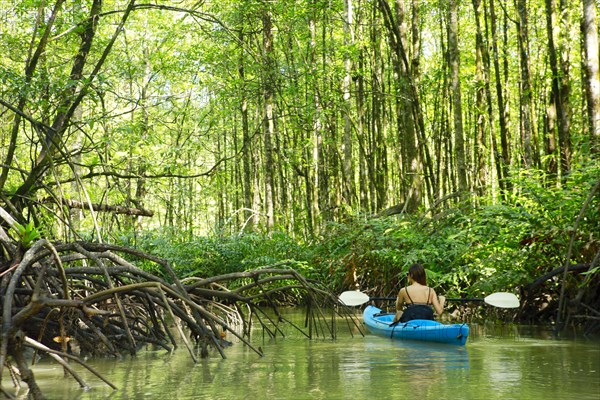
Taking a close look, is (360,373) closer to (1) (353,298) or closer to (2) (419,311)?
(2) (419,311)

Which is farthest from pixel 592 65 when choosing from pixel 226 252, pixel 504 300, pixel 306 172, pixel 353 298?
pixel 306 172

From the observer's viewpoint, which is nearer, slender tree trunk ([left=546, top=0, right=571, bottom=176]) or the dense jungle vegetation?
the dense jungle vegetation

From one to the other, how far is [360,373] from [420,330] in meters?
2.47

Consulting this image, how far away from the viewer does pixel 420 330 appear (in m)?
8.90

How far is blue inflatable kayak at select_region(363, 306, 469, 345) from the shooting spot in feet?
27.6

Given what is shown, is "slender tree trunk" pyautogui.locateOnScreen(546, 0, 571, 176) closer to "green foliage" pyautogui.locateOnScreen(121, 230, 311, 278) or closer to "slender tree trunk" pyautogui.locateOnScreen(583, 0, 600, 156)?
"slender tree trunk" pyautogui.locateOnScreen(583, 0, 600, 156)

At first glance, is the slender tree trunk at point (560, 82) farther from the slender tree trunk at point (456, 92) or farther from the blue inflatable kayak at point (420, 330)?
the blue inflatable kayak at point (420, 330)

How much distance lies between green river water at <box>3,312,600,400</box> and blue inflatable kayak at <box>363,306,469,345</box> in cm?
13

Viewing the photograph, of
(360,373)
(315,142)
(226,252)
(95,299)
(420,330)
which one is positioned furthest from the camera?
(315,142)

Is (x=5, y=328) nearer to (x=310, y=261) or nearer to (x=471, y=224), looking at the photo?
(x=471, y=224)

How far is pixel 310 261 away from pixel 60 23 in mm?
7750

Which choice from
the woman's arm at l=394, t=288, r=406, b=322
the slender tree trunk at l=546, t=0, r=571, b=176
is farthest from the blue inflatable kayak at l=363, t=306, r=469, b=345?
the slender tree trunk at l=546, t=0, r=571, b=176

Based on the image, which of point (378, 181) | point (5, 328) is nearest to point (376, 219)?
point (378, 181)

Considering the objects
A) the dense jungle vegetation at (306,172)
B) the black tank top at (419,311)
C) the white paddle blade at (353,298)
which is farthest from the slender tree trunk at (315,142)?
the black tank top at (419,311)
